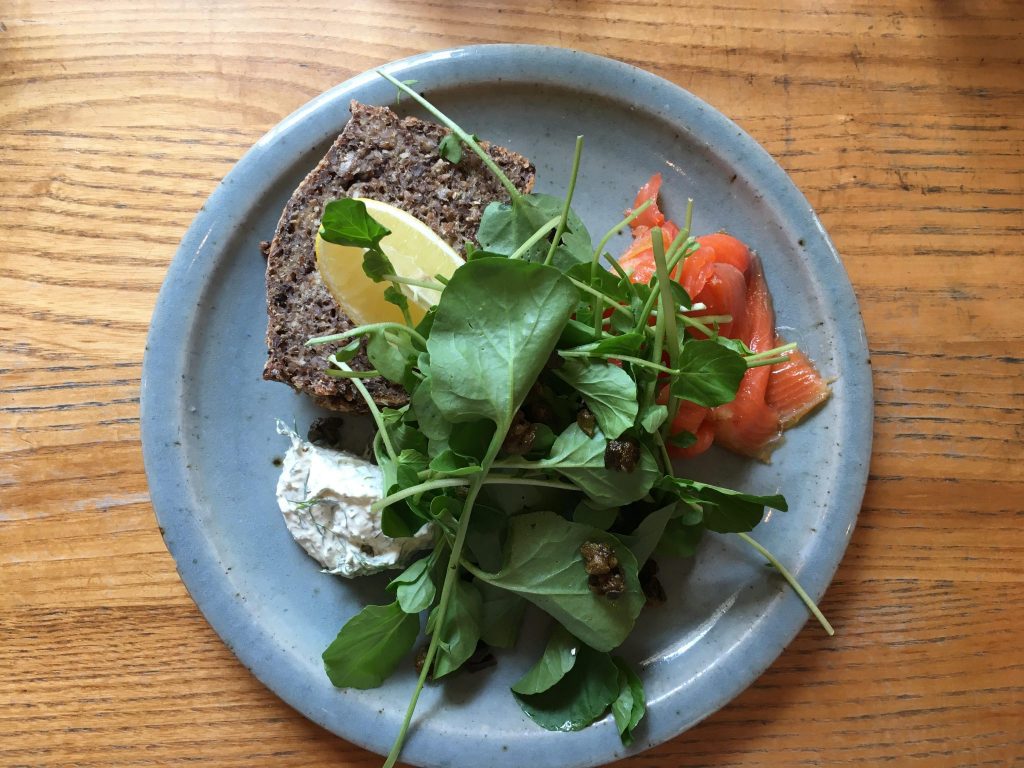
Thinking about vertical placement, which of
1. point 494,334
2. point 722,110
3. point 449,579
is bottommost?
point 449,579

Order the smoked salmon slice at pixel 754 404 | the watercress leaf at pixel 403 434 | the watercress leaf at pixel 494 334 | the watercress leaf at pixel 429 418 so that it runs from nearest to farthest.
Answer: the watercress leaf at pixel 494 334
the watercress leaf at pixel 429 418
the watercress leaf at pixel 403 434
the smoked salmon slice at pixel 754 404

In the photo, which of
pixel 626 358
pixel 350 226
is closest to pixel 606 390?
pixel 626 358

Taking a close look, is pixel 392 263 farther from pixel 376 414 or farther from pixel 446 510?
pixel 446 510

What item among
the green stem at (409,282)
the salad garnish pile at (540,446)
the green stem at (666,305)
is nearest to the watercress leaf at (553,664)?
the salad garnish pile at (540,446)

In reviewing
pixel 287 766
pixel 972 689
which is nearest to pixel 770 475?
pixel 972 689

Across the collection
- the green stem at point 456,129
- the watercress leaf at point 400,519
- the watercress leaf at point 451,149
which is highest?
the green stem at point 456,129

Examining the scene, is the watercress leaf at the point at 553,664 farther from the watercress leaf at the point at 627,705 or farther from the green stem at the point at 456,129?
the green stem at the point at 456,129

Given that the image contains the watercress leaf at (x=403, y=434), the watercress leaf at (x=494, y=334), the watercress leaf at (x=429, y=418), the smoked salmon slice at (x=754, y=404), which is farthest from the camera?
the smoked salmon slice at (x=754, y=404)
